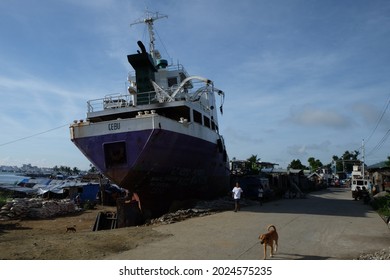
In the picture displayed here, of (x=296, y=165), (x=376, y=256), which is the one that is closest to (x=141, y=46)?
(x=376, y=256)

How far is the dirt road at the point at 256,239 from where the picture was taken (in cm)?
724

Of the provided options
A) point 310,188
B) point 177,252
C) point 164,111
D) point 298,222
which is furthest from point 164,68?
point 310,188

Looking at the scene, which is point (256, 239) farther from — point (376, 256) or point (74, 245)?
point (74, 245)

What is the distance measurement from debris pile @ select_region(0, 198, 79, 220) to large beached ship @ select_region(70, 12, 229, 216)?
7150 millimetres

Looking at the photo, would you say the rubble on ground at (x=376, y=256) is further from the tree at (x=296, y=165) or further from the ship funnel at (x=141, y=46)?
the tree at (x=296, y=165)

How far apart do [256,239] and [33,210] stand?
50.0 ft

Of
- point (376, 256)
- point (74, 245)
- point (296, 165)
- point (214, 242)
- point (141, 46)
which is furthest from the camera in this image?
point (296, 165)

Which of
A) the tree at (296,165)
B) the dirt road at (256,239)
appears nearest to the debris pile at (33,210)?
the dirt road at (256,239)

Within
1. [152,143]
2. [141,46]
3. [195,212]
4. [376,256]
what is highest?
[141,46]

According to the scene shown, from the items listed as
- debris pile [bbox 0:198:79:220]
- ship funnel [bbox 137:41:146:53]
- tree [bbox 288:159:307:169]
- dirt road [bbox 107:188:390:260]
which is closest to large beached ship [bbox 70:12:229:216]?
ship funnel [bbox 137:41:146:53]

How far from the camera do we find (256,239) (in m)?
8.65

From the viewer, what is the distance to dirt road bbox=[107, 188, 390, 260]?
23.7 ft

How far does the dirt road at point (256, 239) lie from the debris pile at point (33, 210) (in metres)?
11.4

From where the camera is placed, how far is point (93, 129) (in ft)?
46.1
